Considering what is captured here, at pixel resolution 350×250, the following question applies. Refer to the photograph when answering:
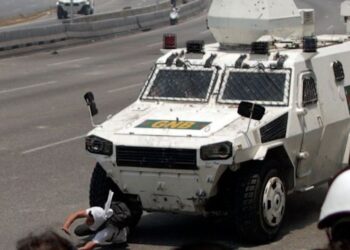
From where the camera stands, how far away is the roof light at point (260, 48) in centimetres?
1089

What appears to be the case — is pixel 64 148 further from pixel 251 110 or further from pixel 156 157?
pixel 251 110

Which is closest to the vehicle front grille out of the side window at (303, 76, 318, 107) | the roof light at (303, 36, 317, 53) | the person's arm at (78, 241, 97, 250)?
the person's arm at (78, 241, 97, 250)

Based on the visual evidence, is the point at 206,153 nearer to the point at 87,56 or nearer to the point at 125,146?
the point at 125,146

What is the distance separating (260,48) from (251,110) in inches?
60.1

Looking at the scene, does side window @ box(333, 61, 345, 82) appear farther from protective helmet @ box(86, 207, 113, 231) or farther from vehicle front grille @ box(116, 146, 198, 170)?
protective helmet @ box(86, 207, 113, 231)

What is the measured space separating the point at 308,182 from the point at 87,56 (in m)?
23.7

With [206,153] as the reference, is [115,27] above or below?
below

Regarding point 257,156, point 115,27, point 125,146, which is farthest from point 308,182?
point 115,27

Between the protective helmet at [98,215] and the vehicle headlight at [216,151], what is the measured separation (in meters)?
1.12

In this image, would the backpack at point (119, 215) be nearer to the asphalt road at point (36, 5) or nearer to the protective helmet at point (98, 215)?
the protective helmet at point (98, 215)

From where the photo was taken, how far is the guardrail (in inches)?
1339

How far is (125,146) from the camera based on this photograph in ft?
31.9

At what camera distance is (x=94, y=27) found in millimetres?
39125

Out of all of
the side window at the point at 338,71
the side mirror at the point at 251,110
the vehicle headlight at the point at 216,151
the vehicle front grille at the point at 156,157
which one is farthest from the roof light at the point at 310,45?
the vehicle front grille at the point at 156,157
